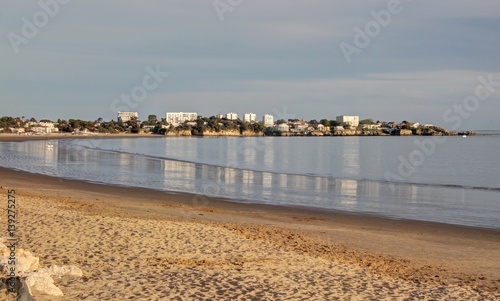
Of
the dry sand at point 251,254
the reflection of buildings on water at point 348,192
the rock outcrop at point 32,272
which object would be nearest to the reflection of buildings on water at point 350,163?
the reflection of buildings on water at point 348,192

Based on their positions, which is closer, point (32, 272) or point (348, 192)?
point (32, 272)

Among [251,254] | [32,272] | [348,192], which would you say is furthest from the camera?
[348,192]

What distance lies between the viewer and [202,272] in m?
10.2

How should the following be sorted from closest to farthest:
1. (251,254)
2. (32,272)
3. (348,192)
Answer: (32,272)
(251,254)
(348,192)

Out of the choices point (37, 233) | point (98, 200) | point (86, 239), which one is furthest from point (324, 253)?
point (98, 200)

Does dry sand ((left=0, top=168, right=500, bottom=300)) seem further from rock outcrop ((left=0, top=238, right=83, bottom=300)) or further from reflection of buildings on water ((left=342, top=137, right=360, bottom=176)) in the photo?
reflection of buildings on water ((left=342, top=137, right=360, bottom=176))

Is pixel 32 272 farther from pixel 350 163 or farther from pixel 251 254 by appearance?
pixel 350 163

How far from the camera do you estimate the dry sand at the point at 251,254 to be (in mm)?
9258

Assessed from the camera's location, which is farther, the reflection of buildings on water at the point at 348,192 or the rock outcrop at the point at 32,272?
the reflection of buildings on water at the point at 348,192

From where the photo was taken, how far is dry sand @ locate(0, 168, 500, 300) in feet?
30.4

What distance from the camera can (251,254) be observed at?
12.0m

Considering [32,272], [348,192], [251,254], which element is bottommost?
[348,192]

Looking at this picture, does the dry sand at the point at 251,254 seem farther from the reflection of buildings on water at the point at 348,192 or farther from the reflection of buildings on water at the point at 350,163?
the reflection of buildings on water at the point at 350,163

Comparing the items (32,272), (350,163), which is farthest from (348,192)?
(350,163)
